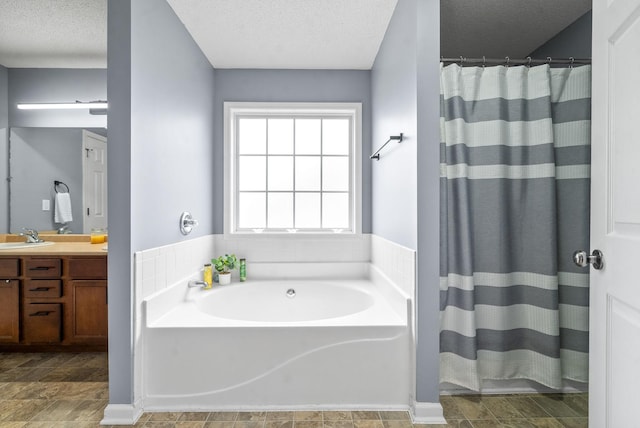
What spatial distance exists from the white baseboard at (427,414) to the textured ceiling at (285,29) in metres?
2.21

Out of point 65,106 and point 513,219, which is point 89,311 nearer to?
point 65,106

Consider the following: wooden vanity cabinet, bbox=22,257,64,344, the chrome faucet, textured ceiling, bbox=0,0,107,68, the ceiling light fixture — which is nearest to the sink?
the chrome faucet

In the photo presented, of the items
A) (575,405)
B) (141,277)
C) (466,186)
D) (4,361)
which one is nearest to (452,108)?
(466,186)

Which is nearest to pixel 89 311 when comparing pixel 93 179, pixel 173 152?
pixel 93 179

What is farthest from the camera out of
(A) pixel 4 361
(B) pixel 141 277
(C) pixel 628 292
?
(A) pixel 4 361

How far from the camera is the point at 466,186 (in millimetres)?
2066

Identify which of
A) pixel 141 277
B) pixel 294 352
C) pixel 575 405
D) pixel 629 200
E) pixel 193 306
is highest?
pixel 629 200

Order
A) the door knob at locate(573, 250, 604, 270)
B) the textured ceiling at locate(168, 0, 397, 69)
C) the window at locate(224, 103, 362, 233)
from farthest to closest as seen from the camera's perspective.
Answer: the window at locate(224, 103, 362, 233), the textured ceiling at locate(168, 0, 397, 69), the door knob at locate(573, 250, 604, 270)

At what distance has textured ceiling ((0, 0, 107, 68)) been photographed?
2.31m

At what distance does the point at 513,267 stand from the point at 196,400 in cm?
188

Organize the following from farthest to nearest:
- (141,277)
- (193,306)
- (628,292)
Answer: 1. (193,306)
2. (141,277)
3. (628,292)

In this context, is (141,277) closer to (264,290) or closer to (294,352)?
(294,352)

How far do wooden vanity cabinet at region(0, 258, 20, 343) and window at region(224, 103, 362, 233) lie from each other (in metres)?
1.54

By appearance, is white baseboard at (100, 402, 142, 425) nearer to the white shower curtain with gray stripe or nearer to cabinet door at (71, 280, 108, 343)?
cabinet door at (71, 280, 108, 343)
